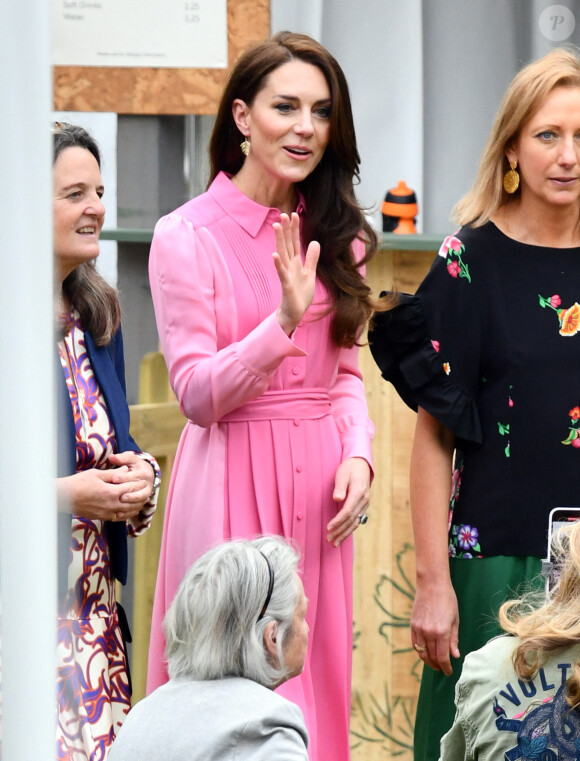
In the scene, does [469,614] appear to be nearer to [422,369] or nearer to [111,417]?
[422,369]

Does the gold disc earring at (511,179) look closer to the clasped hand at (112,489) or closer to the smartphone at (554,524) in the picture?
the smartphone at (554,524)

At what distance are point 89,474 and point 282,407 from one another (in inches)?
17.3

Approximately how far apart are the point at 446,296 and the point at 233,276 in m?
0.50

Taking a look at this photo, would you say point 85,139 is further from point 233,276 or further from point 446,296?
point 446,296

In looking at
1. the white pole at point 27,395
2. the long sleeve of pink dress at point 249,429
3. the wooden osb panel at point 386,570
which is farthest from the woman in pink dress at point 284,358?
the white pole at point 27,395

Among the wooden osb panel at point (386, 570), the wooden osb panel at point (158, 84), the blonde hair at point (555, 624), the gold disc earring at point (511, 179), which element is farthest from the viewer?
the wooden osb panel at point (158, 84)

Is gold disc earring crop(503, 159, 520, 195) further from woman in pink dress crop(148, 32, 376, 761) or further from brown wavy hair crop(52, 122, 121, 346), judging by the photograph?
brown wavy hair crop(52, 122, 121, 346)

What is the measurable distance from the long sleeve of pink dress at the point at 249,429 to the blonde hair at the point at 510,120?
429 millimetres

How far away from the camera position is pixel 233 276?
9.35 feet

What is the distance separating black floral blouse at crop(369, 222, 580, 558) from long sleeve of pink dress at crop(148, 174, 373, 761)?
0.21m

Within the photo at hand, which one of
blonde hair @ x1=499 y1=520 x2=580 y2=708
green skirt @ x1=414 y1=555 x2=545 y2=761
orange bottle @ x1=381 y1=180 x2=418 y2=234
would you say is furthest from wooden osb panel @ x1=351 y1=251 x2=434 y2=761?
blonde hair @ x1=499 y1=520 x2=580 y2=708

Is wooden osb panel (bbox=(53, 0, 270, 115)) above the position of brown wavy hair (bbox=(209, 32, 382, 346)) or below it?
above

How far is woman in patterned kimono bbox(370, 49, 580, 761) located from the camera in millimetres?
2926

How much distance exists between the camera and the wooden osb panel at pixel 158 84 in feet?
14.6
